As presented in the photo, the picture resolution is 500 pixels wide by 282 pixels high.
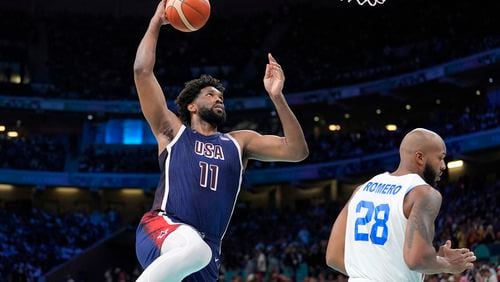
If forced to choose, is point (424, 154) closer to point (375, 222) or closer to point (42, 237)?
point (375, 222)

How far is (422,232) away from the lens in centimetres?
513

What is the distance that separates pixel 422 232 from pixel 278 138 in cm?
170

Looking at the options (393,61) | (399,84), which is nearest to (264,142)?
(399,84)

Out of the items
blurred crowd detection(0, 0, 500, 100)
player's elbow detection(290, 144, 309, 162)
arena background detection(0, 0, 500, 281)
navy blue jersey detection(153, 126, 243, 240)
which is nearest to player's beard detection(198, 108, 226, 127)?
navy blue jersey detection(153, 126, 243, 240)

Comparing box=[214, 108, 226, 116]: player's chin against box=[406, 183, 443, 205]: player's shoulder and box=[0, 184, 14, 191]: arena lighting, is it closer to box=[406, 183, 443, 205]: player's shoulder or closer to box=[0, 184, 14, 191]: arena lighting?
box=[406, 183, 443, 205]: player's shoulder

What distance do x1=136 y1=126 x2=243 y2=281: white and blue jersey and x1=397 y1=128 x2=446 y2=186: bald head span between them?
145cm

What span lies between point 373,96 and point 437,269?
113 ft

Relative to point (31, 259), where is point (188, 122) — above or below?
above

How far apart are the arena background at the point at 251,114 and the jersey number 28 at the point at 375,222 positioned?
20.9 m

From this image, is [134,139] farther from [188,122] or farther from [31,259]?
[188,122]

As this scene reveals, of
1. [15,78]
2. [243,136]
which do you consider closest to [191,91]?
[243,136]

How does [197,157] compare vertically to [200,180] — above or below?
above

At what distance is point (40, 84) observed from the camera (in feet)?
145

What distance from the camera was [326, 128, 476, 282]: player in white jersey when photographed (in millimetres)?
5164
